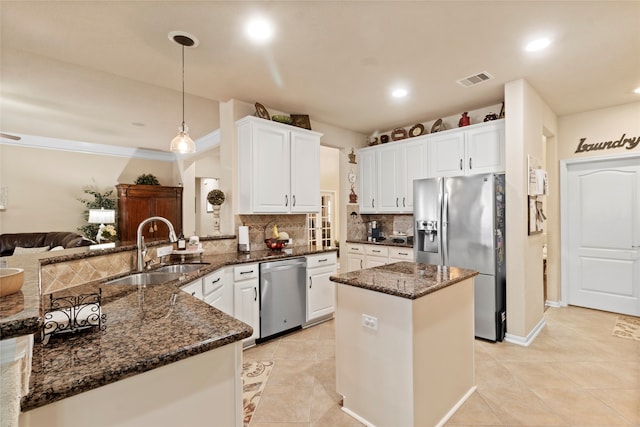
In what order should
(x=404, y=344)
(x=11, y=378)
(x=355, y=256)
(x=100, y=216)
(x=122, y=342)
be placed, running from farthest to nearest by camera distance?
(x=100, y=216), (x=355, y=256), (x=404, y=344), (x=122, y=342), (x=11, y=378)

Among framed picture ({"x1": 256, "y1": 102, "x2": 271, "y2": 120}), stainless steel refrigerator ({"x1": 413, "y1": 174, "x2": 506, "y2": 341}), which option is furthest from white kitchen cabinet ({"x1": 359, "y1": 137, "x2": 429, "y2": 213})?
framed picture ({"x1": 256, "y1": 102, "x2": 271, "y2": 120})

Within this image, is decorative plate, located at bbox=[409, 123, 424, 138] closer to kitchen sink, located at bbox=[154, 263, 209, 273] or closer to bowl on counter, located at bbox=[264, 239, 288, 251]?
bowl on counter, located at bbox=[264, 239, 288, 251]

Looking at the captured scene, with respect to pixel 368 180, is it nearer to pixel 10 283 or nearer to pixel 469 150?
pixel 469 150

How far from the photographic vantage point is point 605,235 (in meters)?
3.98

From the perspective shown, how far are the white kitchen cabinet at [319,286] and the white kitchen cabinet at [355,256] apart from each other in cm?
97

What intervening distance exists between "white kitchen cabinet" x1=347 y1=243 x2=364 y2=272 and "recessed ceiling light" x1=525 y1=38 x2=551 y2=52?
3019 mm

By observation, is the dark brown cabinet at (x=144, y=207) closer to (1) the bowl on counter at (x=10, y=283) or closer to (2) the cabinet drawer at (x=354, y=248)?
(2) the cabinet drawer at (x=354, y=248)

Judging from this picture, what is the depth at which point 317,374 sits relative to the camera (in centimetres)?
254

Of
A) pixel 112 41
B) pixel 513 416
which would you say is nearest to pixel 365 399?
pixel 513 416

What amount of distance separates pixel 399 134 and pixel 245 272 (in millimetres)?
3129

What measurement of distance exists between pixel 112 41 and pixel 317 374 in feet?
10.3

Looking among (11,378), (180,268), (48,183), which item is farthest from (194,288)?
(48,183)

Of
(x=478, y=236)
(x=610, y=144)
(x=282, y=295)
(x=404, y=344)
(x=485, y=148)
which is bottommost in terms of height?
(x=282, y=295)

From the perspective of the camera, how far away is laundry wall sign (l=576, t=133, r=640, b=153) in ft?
12.2
